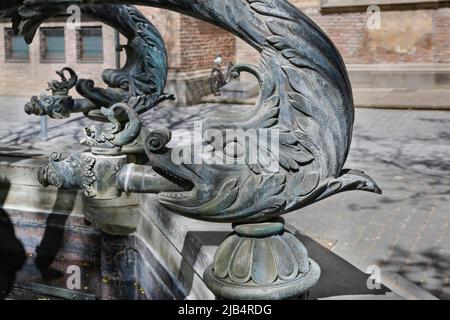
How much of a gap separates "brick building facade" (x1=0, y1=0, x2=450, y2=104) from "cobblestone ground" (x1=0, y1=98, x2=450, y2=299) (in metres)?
3.26

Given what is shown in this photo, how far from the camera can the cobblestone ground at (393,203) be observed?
508cm

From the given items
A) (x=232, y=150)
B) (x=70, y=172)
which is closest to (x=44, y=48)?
(x=70, y=172)

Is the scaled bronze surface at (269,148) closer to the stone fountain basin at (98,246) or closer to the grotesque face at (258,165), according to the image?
the grotesque face at (258,165)

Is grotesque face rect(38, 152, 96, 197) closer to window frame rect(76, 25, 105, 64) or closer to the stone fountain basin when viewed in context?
the stone fountain basin

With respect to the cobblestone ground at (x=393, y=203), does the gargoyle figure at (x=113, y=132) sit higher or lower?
higher

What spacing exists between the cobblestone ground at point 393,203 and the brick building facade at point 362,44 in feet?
10.7

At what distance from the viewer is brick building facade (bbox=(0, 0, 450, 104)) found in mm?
15344

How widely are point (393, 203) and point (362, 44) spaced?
1013 cm

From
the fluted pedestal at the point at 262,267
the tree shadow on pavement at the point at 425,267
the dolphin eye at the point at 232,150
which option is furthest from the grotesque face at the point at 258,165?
the tree shadow on pavement at the point at 425,267

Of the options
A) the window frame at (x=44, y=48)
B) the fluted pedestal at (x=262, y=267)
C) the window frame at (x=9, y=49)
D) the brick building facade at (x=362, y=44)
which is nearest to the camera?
the fluted pedestal at (x=262, y=267)

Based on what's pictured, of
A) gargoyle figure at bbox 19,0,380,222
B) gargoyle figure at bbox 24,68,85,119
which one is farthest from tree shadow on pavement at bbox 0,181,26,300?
gargoyle figure at bbox 19,0,380,222

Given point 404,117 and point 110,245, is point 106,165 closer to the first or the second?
point 110,245

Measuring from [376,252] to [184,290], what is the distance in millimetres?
2198

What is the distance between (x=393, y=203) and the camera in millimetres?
6637
